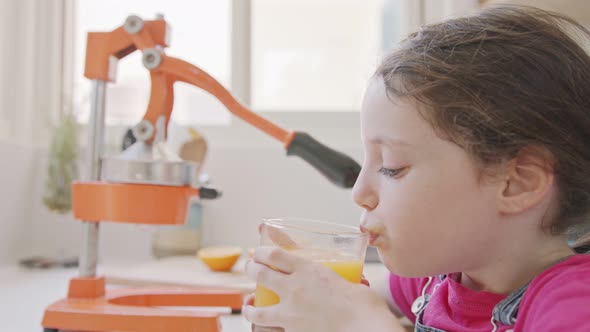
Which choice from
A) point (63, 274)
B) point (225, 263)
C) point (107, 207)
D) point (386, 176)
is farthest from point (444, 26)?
point (63, 274)

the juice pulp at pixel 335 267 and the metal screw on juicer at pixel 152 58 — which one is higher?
the metal screw on juicer at pixel 152 58

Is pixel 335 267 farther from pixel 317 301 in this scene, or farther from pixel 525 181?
pixel 525 181

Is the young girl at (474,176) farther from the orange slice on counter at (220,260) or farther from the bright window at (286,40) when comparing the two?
the bright window at (286,40)

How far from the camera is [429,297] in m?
0.75

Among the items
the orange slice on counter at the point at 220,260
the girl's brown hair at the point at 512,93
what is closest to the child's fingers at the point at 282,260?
the girl's brown hair at the point at 512,93

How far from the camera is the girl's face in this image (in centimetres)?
58

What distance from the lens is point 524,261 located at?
2.04ft

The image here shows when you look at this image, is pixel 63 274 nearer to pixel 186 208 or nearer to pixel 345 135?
pixel 186 208

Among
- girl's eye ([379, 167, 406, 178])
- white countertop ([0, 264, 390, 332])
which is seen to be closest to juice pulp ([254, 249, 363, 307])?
girl's eye ([379, 167, 406, 178])

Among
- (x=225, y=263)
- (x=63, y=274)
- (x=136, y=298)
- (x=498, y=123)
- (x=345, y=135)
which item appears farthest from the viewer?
(x=345, y=135)

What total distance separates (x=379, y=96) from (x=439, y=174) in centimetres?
12

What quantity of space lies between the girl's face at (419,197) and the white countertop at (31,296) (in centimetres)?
30

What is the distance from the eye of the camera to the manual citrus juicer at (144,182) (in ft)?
2.41

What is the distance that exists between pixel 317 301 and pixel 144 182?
1.08ft
